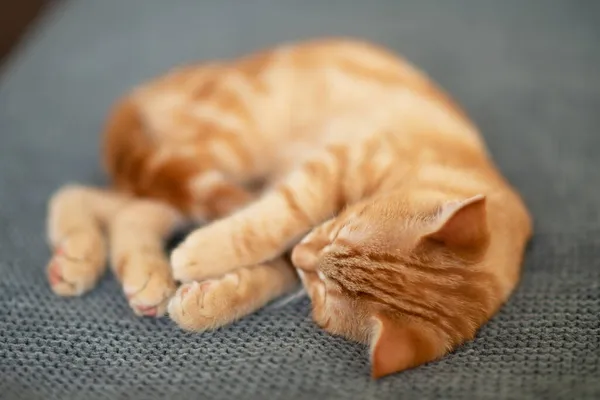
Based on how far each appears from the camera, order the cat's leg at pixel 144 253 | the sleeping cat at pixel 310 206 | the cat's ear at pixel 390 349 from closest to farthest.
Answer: the cat's ear at pixel 390 349 → the sleeping cat at pixel 310 206 → the cat's leg at pixel 144 253

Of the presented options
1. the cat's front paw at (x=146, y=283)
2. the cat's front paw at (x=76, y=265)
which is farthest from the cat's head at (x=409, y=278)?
the cat's front paw at (x=76, y=265)

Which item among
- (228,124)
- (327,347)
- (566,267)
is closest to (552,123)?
(566,267)

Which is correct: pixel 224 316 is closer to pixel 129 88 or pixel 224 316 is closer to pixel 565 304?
pixel 565 304

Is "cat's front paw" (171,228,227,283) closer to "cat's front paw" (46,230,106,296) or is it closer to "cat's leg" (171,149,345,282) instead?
"cat's leg" (171,149,345,282)

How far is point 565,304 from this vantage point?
1225 millimetres

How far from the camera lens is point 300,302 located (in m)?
1.30

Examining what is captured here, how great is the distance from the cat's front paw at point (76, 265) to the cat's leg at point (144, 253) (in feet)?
0.12

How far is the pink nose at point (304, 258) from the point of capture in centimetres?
124

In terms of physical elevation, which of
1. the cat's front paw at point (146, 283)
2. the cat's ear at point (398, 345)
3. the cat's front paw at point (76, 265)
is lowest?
the cat's ear at point (398, 345)

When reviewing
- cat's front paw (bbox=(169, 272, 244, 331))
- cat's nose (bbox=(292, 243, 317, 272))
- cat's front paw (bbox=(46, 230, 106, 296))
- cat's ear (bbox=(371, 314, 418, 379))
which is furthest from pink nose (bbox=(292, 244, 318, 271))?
cat's front paw (bbox=(46, 230, 106, 296))

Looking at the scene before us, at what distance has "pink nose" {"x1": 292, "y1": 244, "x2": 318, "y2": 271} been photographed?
1.24 metres

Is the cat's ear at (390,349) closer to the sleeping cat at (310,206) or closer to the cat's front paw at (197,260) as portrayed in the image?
the sleeping cat at (310,206)

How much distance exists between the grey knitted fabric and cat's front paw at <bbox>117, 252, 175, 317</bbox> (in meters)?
0.03

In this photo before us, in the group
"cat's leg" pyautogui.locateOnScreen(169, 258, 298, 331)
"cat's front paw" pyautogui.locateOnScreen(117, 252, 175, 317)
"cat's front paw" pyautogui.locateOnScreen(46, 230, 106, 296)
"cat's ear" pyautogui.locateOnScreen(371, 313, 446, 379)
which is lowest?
"cat's ear" pyautogui.locateOnScreen(371, 313, 446, 379)
